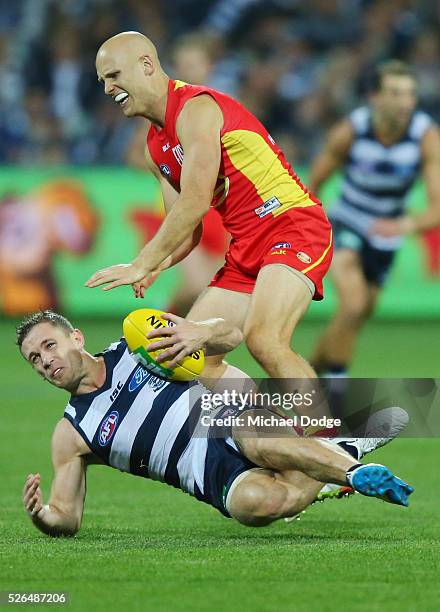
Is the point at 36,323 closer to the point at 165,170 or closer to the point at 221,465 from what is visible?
the point at 221,465

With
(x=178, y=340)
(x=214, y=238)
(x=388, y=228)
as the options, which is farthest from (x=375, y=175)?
(x=178, y=340)

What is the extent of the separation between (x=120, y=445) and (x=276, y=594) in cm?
159

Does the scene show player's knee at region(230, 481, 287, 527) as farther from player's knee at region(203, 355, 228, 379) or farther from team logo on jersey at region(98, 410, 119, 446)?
player's knee at region(203, 355, 228, 379)

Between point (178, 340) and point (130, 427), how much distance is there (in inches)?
20.0

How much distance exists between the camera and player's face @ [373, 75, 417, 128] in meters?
10.5

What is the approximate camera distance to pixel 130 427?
6.18 m

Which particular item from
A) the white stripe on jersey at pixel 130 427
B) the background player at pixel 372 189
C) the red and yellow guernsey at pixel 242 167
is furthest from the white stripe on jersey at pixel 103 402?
the background player at pixel 372 189

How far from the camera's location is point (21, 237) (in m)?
16.0

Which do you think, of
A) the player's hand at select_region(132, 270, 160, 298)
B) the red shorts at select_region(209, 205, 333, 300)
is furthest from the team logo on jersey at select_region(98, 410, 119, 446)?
the red shorts at select_region(209, 205, 333, 300)

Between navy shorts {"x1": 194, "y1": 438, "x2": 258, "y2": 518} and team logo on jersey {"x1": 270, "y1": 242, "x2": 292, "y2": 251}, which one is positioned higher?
team logo on jersey {"x1": 270, "y1": 242, "x2": 292, "y2": 251}

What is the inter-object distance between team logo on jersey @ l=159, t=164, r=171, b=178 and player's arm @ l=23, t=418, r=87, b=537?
5.18 feet

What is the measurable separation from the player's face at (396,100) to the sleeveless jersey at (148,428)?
4926 millimetres

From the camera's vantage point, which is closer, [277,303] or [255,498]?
[255,498]

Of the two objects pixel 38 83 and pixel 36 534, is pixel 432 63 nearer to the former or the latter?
pixel 38 83
